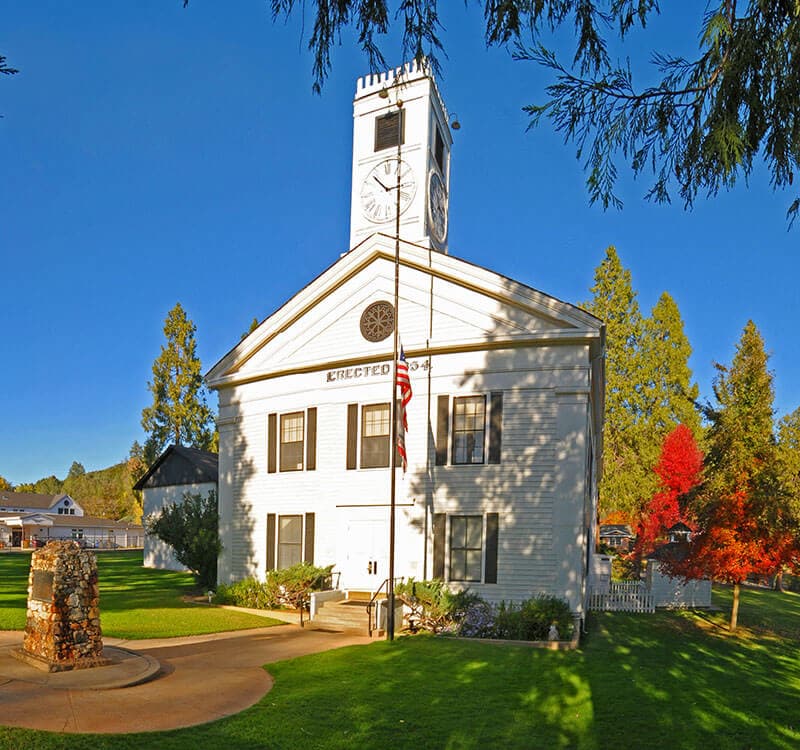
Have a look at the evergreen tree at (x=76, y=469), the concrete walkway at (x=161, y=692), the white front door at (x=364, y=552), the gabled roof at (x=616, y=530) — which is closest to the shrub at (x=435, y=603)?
the white front door at (x=364, y=552)

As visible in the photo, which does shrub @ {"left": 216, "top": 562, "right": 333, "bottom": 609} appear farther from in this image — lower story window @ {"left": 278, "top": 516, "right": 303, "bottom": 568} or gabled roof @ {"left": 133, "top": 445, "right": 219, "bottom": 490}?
gabled roof @ {"left": 133, "top": 445, "right": 219, "bottom": 490}

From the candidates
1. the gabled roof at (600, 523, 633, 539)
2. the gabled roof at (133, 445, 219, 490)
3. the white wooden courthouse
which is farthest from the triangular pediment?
the gabled roof at (600, 523, 633, 539)

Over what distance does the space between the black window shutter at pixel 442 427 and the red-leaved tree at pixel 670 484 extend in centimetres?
1941

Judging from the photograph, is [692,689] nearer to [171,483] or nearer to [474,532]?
[474,532]

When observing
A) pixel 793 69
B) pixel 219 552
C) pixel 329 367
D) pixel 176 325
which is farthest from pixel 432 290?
pixel 176 325

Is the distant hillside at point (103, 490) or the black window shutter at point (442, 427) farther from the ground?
the black window shutter at point (442, 427)

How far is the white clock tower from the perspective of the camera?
23.7m

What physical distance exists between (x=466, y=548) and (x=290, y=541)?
5.86 metres

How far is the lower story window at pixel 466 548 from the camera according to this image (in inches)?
730

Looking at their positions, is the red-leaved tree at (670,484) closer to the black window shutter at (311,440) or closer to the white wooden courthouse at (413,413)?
the white wooden courthouse at (413,413)

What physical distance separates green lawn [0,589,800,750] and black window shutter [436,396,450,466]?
15.8 ft

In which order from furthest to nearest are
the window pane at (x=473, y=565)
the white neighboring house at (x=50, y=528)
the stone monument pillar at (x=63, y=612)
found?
the white neighboring house at (x=50, y=528) < the window pane at (x=473, y=565) < the stone monument pillar at (x=63, y=612)

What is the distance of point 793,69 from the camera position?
19.1ft

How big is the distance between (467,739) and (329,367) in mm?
14062
